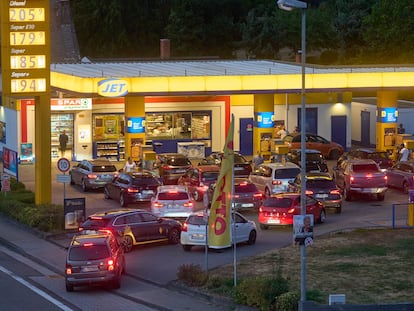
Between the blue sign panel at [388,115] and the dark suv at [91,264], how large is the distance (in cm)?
2944

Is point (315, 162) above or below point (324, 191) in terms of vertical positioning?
above

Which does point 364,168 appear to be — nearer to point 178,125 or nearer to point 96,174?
point 96,174

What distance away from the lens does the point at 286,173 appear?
4269 centimetres

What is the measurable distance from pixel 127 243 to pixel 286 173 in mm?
11916

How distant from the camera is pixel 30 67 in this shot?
3966 centimetres

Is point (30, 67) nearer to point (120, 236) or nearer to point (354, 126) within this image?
point (120, 236)

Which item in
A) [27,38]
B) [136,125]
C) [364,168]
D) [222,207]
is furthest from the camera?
[136,125]

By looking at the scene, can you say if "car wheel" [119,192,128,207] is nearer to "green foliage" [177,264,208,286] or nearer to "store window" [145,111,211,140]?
"green foliage" [177,264,208,286]

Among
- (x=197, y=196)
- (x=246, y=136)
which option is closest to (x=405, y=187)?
(x=197, y=196)

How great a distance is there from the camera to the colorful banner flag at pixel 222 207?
84.0 ft

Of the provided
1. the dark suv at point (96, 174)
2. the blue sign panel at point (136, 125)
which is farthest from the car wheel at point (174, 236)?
the blue sign panel at point (136, 125)

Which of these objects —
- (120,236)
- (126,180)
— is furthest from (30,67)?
(120,236)

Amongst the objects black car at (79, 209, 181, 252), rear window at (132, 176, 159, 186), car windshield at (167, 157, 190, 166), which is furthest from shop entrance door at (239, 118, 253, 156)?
black car at (79, 209, 181, 252)

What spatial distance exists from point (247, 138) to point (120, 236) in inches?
1085
